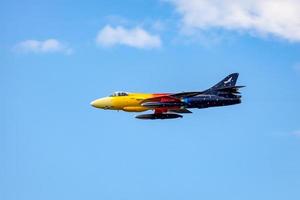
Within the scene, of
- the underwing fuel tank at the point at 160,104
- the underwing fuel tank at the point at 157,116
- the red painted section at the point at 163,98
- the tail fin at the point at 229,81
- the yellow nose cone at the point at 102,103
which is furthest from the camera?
the tail fin at the point at 229,81

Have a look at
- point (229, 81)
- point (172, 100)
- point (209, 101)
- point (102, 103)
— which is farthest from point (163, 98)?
point (229, 81)

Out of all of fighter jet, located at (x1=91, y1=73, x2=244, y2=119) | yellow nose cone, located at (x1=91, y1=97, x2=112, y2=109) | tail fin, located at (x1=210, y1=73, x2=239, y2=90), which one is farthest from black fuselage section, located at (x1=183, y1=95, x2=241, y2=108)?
yellow nose cone, located at (x1=91, y1=97, x2=112, y2=109)

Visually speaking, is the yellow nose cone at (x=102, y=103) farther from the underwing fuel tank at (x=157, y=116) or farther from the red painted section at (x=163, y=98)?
the red painted section at (x=163, y=98)

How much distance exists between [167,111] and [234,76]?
12.1 meters

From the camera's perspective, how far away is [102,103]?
13662cm

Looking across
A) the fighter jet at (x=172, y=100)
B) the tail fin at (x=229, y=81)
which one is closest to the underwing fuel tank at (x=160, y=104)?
the fighter jet at (x=172, y=100)

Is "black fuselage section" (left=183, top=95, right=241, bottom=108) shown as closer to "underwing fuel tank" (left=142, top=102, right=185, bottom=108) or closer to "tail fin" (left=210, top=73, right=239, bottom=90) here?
"underwing fuel tank" (left=142, top=102, right=185, bottom=108)

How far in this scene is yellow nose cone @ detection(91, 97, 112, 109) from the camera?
447 ft

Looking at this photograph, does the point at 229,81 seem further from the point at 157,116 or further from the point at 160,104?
the point at 157,116

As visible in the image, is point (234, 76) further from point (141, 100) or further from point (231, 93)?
point (141, 100)

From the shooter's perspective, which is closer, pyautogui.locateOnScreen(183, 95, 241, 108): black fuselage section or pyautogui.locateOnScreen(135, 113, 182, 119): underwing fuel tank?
pyautogui.locateOnScreen(183, 95, 241, 108): black fuselage section

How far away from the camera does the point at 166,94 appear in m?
135

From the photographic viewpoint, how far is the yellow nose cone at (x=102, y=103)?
136375 millimetres

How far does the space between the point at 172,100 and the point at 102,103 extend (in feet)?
36.5
